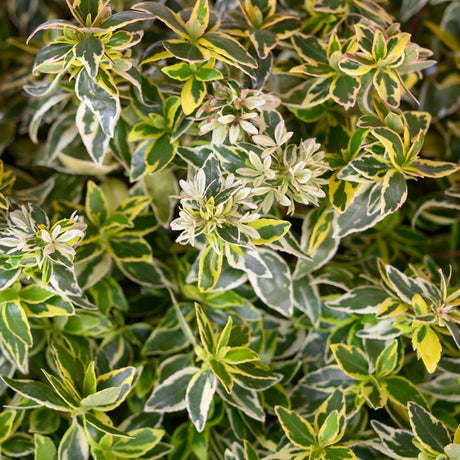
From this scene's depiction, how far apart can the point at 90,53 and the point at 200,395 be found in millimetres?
592

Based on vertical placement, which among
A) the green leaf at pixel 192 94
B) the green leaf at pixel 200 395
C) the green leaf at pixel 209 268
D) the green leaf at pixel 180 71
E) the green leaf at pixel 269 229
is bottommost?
the green leaf at pixel 200 395

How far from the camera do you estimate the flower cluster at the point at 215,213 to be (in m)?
0.80

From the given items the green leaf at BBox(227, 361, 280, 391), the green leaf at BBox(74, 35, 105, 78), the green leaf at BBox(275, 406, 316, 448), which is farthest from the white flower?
the green leaf at BBox(275, 406, 316, 448)

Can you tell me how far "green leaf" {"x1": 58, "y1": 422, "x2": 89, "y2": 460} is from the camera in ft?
3.03

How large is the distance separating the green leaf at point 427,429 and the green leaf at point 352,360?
0.11 metres

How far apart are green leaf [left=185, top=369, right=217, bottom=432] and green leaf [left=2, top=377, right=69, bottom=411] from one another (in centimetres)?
21

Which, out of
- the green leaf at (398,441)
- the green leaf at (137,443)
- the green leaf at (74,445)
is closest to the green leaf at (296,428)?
the green leaf at (398,441)

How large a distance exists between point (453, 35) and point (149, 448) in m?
1.15

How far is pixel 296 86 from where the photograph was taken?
1.04 metres

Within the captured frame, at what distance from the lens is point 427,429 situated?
90 centimetres

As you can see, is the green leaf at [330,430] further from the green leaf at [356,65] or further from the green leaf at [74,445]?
the green leaf at [356,65]

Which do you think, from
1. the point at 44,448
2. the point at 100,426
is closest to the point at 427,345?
the point at 100,426

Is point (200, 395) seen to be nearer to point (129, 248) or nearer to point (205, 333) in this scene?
point (205, 333)

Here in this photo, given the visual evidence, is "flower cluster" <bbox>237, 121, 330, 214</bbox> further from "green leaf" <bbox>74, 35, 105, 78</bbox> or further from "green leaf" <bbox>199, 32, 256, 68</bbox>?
"green leaf" <bbox>74, 35, 105, 78</bbox>
